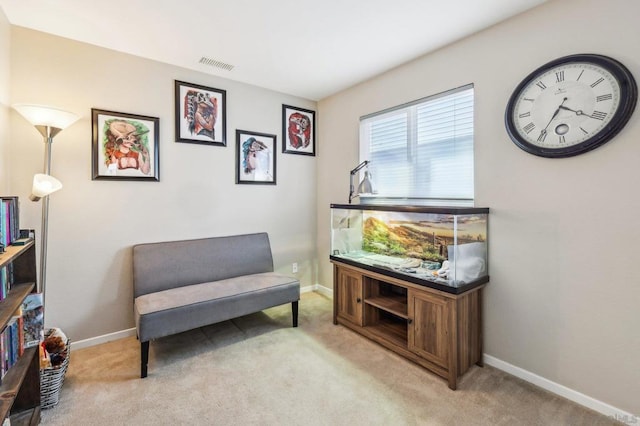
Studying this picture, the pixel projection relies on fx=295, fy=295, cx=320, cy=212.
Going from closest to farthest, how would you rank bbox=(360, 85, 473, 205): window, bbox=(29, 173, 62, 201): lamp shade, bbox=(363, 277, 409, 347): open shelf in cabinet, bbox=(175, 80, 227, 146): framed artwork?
bbox=(29, 173, 62, 201): lamp shade
bbox=(360, 85, 473, 205): window
bbox=(363, 277, 409, 347): open shelf in cabinet
bbox=(175, 80, 227, 146): framed artwork

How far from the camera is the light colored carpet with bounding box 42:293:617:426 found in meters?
1.73

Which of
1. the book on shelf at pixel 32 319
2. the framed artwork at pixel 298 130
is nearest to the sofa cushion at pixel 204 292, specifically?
the book on shelf at pixel 32 319

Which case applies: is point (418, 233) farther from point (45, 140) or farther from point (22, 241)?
point (45, 140)

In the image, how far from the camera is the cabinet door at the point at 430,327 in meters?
2.04

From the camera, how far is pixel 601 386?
69.7 inches

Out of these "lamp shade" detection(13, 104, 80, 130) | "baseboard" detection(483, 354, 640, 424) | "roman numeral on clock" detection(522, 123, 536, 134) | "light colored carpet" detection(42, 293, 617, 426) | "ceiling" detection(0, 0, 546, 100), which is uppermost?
"ceiling" detection(0, 0, 546, 100)

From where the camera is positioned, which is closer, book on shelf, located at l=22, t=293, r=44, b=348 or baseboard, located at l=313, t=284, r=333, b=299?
book on shelf, located at l=22, t=293, r=44, b=348

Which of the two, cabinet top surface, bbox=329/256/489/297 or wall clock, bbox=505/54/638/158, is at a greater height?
wall clock, bbox=505/54/638/158

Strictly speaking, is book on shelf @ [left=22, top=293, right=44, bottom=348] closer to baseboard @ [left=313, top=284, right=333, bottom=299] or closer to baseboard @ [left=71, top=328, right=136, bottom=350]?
baseboard @ [left=71, top=328, right=136, bottom=350]

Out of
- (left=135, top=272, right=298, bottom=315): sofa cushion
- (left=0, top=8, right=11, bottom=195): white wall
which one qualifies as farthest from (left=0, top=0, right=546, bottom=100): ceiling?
(left=135, top=272, right=298, bottom=315): sofa cushion

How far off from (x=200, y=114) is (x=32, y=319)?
7.04 ft

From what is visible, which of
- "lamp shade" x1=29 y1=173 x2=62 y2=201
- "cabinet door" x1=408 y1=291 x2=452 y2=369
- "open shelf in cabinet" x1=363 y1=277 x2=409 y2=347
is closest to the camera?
"lamp shade" x1=29 y1=173 x2=62 y2=201

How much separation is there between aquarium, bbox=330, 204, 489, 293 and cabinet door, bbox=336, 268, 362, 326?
0.48 ft

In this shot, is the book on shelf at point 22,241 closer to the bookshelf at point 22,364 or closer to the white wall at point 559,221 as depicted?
the bookshelf at point 22,364
